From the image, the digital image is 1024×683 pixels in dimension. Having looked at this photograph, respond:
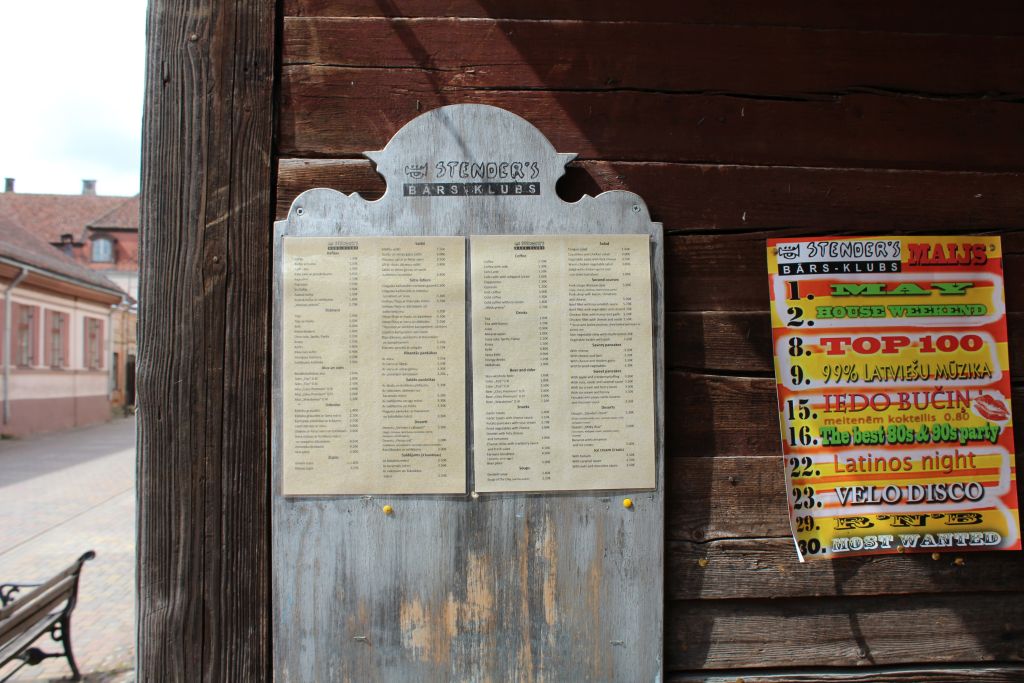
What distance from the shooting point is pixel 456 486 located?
1867mm

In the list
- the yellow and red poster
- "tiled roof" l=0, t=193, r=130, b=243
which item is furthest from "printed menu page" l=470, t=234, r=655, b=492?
"tiled roof" l=0, t=193, r=130, b=243

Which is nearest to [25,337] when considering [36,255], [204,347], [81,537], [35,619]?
[36,255]

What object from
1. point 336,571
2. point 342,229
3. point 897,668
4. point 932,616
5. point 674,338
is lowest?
→ point 897,668

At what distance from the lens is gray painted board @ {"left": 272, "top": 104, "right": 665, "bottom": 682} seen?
6.09 feet

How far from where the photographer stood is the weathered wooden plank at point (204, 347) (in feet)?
6.05

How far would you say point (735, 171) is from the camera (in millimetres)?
1979

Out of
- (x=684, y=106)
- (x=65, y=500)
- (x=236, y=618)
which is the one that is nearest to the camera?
(x=236, y=618)

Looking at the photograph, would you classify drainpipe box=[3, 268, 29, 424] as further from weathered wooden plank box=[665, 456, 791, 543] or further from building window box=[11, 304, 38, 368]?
weathered wooden plank box=[665, 456, 791, 543]

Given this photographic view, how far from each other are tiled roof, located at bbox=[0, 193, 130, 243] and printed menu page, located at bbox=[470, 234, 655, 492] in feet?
147

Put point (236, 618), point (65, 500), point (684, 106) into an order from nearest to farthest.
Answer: point (236, 618) → point (684, 106) → point (65, 500)

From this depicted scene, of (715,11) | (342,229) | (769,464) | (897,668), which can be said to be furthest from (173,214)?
(897,668)

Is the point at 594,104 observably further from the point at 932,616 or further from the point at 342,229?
the point at 932,616

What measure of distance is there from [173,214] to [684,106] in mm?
1411

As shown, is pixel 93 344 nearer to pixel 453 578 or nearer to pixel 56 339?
pixel 56 339
